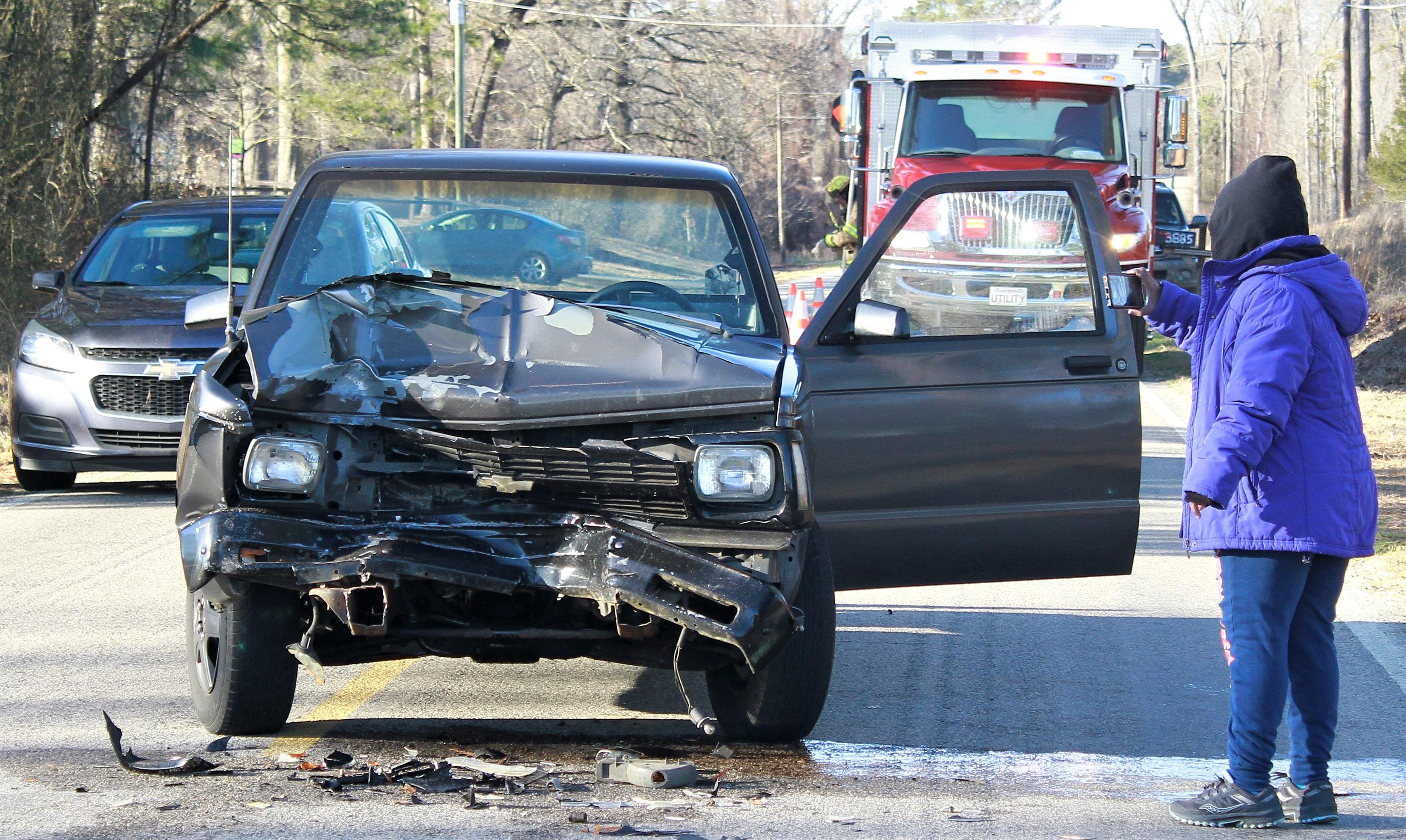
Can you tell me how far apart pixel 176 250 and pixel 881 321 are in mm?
7041

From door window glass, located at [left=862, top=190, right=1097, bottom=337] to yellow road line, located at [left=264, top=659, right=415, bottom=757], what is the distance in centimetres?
228

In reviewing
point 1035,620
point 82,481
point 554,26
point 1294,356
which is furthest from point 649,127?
point 1294,356

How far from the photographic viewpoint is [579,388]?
14.0 feet

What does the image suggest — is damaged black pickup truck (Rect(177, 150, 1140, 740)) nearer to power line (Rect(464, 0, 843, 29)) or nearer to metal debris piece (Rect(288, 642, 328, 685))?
metal debris piece (Rect(288, 642, 328, 685))

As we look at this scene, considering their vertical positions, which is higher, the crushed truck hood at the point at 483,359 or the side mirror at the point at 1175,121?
the side mirror at the point at 1175,121

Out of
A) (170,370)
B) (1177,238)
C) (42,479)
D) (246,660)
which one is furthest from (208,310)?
(1177,238)

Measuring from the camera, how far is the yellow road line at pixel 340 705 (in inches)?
178

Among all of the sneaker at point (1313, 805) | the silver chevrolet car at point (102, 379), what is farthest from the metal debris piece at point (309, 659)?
the silver chevrolet car at point (102, 379)

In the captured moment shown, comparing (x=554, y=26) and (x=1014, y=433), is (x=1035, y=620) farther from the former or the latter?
(x=554, y=26)

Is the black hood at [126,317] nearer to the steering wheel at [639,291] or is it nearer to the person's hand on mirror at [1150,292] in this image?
the steering wheel at [639,291]

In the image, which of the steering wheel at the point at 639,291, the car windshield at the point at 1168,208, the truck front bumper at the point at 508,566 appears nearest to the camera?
the truck front bumper at the point at 508,566

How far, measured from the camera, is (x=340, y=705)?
505 centimetres

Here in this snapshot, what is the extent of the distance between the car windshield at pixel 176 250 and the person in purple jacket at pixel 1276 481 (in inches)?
302

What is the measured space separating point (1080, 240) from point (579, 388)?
91.2 inches
